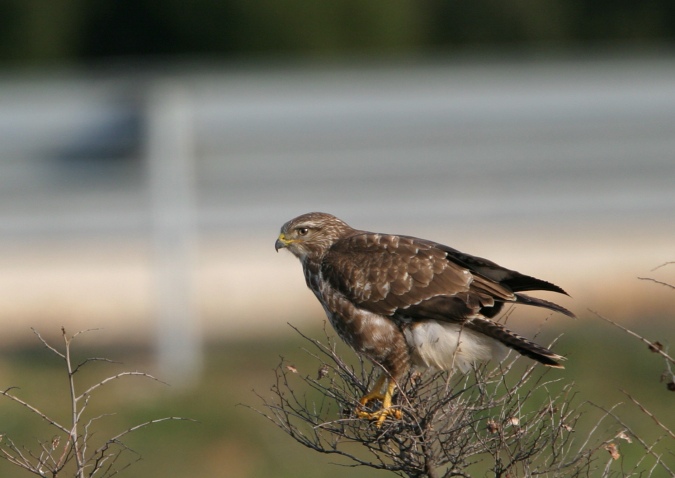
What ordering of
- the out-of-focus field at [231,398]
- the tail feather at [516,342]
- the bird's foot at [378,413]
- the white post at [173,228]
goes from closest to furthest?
the tail feather at [516,342] → the bird's foot at [378,413] → the out-of-focus field at [231,398] → the white post at [173,228]

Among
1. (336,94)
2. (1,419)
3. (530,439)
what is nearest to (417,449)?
(530,439)

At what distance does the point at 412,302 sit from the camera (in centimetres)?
577

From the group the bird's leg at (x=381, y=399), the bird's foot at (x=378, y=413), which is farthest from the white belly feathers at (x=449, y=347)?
the bird's foot at (x=378, y=413)

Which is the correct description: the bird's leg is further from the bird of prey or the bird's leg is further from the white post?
the white post

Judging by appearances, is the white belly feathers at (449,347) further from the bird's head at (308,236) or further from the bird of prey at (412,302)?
the bird's head at (308,236)

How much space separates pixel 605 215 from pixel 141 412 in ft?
24.4

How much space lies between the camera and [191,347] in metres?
14.2

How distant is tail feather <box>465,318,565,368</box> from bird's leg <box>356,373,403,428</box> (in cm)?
47

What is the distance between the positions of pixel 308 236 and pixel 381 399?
1.17 m

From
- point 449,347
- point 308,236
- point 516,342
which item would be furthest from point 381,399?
point 308,236

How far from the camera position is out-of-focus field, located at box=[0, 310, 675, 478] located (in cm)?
1055

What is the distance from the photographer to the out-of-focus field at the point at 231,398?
34.6 ft

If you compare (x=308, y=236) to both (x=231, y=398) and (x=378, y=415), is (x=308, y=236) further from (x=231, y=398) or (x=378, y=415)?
(x=231, y=398)

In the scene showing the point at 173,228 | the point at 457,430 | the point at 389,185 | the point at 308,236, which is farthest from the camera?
the point at 389,185
